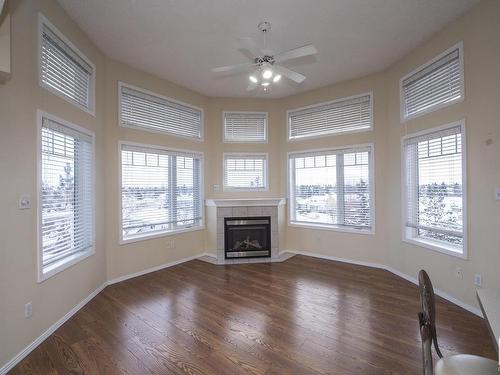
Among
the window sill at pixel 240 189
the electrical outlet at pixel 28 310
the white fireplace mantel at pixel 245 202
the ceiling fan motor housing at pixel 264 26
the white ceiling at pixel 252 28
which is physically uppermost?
the white ceiling at pixel 252 28

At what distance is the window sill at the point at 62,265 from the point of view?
233 cm

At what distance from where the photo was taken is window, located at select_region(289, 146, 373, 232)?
436 cm

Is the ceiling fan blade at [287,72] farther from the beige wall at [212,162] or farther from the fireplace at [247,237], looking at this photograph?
the fireplace at [247,237]

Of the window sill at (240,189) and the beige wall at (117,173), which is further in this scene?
the window sill at (240,189)

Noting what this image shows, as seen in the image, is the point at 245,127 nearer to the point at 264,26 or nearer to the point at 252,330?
the point at 264,26

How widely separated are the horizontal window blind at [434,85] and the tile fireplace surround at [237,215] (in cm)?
270

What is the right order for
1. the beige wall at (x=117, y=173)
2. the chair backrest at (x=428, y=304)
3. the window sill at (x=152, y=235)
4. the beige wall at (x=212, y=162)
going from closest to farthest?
the chair backrest at (x=428, y=304), the beige wall at (x=212, y=162), the beige wall at (x=117, y=173), the window sill at (x=152, y=235)

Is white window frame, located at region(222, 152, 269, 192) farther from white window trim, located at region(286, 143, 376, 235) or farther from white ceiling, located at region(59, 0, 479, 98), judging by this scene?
white ceiling, located at region(59, 0, 479, 98)

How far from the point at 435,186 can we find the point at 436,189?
0.04 meters

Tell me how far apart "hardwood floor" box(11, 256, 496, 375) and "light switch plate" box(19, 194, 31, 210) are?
4.19 feet

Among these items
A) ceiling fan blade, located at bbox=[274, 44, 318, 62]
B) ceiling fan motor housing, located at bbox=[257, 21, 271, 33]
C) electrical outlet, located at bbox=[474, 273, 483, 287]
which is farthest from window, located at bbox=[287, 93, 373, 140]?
electrical outlet, located at bbox=[474, 273, 483, 287]

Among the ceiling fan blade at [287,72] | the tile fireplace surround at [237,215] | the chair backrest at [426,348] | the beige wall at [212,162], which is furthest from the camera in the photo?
the tile fireplace surround at [237,215]

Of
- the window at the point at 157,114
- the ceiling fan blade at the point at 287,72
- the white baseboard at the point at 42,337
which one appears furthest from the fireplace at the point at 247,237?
the ceiling fan blade at the point at 287,72

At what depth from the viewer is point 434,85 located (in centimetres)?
324
